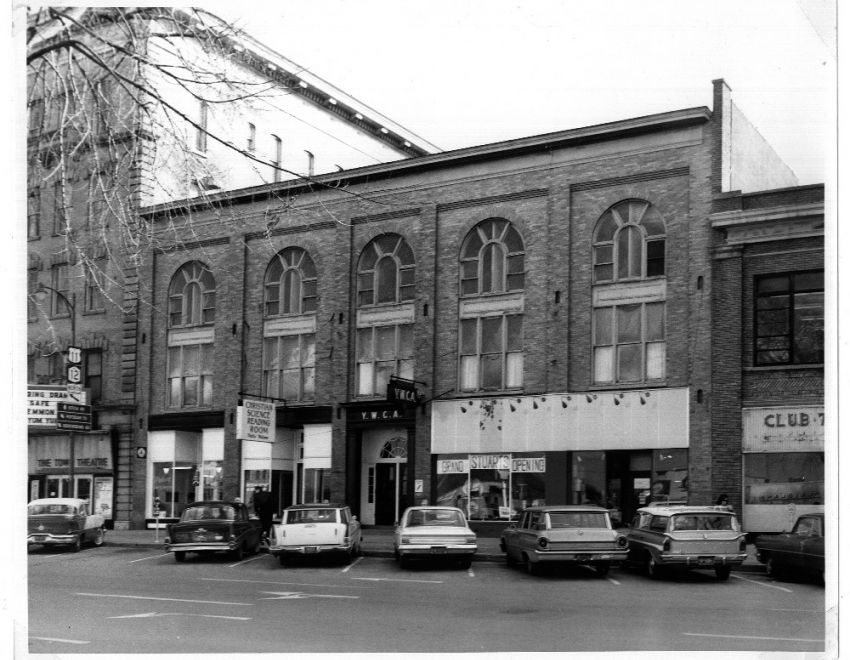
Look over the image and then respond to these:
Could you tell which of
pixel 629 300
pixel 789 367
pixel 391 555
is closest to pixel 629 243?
pixel 629 300

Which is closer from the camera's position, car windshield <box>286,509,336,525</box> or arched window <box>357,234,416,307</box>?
car windshield <box>286,509,336,525</box>

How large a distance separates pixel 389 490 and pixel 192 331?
903 cm

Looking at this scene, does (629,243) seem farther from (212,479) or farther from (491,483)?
(212,479)

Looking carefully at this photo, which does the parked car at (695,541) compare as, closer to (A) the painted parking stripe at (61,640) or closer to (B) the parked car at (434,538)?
(B) the parked car at (434,538)

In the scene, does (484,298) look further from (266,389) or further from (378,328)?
(266,389)

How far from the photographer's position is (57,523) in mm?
28625

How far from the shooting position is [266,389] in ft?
116

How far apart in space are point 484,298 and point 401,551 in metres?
11.2

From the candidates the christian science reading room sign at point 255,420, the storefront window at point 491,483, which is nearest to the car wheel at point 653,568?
the storefront window at point 491,483

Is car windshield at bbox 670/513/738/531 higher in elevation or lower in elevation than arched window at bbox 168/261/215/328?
lower

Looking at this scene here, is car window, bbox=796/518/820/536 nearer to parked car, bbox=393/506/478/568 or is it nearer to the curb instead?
the curb

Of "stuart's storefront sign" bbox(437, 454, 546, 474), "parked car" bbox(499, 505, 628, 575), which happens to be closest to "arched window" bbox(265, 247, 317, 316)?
"stuart's storefront sign" bbox(437, 454, 546, 474)

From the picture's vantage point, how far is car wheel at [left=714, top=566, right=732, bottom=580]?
66.7 feet

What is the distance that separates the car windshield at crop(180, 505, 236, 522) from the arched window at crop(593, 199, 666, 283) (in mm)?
12386
